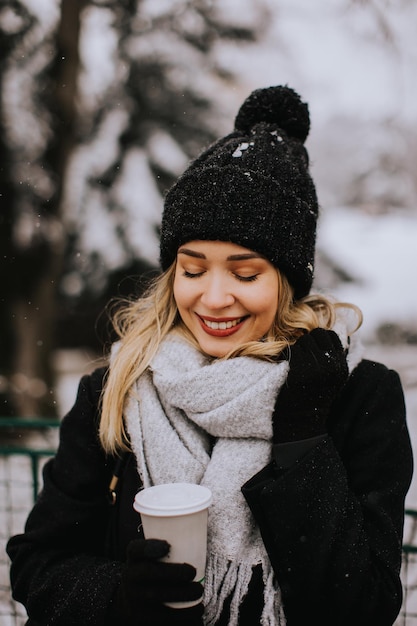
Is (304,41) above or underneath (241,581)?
above

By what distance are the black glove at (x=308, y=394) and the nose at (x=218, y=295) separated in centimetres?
24

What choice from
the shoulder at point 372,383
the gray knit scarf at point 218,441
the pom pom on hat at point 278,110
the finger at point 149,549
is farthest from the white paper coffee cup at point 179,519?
the pom pom on hat at point 278,110

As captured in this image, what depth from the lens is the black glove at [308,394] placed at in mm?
1448

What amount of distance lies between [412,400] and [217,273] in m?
4.47

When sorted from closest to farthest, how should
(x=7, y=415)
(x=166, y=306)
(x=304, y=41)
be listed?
(x=166, y=306), (x=304, y=41), (x=7, y=415)

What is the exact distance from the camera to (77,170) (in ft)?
19.4

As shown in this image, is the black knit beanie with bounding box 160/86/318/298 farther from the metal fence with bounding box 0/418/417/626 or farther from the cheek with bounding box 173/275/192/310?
the metal fence with bounding box 0/418/417/626

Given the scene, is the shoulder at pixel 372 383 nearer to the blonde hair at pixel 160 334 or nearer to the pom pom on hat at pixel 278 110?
the blonde hair at pixel 160 334

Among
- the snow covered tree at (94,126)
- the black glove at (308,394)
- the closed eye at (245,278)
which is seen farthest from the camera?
the snow covered tree at (94,126)

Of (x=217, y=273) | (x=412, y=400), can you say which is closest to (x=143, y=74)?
(x=412, y=400)

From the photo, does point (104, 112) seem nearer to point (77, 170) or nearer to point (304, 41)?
point (77, 170)

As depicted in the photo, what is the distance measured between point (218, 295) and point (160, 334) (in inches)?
13.5

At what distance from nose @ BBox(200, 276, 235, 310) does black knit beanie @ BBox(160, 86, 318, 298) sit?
0.12 m

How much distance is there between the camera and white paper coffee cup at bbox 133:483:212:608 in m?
1.20
